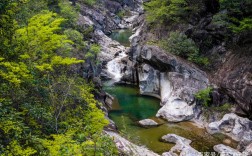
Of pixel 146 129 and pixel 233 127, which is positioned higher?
pixel 233 127

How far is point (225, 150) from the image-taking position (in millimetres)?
19234

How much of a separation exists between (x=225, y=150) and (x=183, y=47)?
39.7 feet

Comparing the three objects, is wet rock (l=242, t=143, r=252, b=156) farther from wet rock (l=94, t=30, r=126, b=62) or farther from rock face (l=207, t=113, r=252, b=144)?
wet rock (l=94, t=30, r=126, b=62)

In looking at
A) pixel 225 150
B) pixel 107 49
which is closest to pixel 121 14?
pixel 107 49

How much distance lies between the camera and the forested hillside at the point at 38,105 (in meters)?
9.16

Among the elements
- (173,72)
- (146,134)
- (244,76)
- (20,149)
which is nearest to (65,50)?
(146,134)

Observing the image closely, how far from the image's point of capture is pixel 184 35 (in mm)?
29062

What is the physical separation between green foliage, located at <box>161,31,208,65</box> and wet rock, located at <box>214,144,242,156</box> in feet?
33.2

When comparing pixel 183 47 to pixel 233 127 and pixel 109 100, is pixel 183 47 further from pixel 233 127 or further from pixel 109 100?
pixel 233 127

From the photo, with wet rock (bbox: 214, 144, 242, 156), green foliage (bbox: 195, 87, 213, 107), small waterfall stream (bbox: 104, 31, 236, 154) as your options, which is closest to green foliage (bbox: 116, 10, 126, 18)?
small waterfall stream (bbox: 104, 31, 236, 154)

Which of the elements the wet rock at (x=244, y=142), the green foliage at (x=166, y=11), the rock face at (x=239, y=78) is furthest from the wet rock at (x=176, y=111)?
the green foliage at (x=166, y=11)

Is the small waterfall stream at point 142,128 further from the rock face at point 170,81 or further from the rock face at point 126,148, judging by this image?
the rock face at point 170,81

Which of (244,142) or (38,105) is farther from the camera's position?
(244,142)

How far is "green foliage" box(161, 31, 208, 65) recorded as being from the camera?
92.6ft
